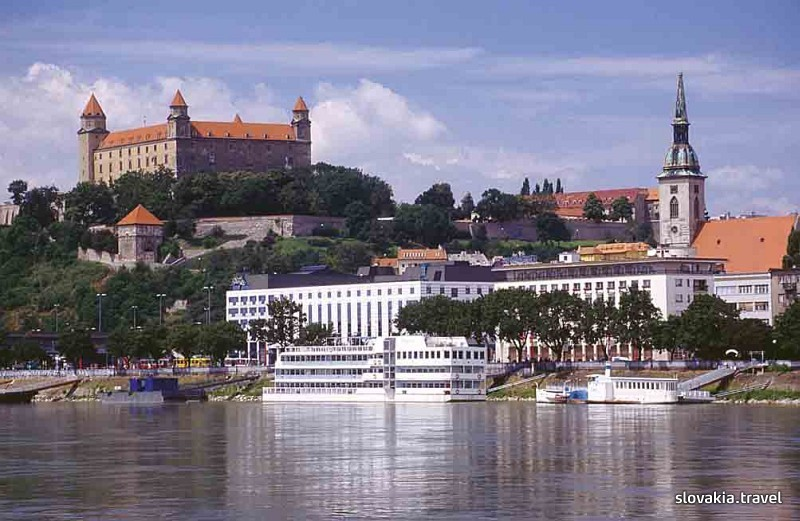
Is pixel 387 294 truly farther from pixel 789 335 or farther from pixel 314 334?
pixel 789 335

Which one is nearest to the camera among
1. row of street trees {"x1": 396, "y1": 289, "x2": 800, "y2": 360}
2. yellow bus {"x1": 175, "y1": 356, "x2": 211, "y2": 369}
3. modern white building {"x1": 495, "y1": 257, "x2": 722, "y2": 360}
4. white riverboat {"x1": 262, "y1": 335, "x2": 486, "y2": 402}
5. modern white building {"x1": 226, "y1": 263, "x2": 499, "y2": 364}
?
row of street trees {"x1": 396, "y1": 289, "x2": 800, "y2": 360}

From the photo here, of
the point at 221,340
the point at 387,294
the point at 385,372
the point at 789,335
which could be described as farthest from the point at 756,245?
the point at 385,372

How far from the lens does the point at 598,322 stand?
15788 cm

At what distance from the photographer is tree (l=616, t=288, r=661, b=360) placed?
155 m

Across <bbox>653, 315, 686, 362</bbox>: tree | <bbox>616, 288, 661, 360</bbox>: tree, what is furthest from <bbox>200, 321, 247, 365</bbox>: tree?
<bbox>653, 315, 686, 362</bbox>: tree

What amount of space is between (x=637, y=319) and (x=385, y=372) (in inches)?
830

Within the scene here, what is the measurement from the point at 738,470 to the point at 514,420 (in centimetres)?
3881

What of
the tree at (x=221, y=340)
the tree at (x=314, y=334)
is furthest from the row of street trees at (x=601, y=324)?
the tree at (x=221, y=340)

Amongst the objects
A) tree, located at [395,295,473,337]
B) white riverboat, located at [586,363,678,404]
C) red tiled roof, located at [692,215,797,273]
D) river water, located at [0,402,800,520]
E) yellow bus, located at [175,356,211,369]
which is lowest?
river water, located at [0,402,800,520]

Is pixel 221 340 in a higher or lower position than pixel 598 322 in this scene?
lower

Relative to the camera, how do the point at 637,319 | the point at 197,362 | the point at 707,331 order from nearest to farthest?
1. the point at 707,331
2. the point at 637,319
3. the point at 197,362

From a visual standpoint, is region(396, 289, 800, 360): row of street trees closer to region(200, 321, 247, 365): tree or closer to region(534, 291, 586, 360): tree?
region(534, 291, 586, 360): tree

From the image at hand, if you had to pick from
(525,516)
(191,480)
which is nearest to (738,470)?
(525,516)

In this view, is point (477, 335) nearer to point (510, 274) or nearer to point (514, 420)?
point (510, 274)
